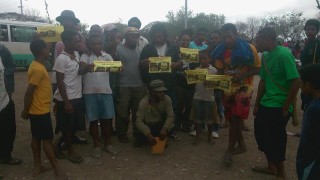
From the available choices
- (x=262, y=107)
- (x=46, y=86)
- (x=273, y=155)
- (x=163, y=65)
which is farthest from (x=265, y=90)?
(x=46, y=86)

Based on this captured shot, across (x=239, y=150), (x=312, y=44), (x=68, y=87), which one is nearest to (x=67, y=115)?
(x=68, y=87)

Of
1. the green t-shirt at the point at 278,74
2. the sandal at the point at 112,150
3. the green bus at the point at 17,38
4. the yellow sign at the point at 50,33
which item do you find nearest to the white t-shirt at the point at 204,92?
the green t-shirt at the point at 278,74

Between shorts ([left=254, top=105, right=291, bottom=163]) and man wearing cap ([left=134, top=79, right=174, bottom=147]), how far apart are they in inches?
62.4

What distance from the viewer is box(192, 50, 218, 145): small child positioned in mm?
5465

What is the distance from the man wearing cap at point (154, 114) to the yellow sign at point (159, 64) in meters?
0.20

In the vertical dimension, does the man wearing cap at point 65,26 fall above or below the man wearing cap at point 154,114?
above

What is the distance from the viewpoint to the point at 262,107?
4031 mm

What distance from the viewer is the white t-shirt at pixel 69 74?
443 centimetres

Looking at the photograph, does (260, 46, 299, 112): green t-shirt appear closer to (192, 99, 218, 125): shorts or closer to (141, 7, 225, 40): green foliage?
(192, 99, 218, 125): shorts

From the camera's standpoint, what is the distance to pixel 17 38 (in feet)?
57.8

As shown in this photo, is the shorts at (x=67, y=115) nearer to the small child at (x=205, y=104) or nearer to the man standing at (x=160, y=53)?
the man standing at (x=160, y=53)

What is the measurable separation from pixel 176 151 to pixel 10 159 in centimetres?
249

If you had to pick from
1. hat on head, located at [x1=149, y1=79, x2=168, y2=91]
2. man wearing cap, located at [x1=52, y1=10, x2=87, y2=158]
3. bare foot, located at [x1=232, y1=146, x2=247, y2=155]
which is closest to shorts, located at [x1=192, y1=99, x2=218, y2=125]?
bare foot, located at [x1=232, y1=146, x2=247, y2=155]

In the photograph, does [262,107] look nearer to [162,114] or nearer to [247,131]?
[162,114]
